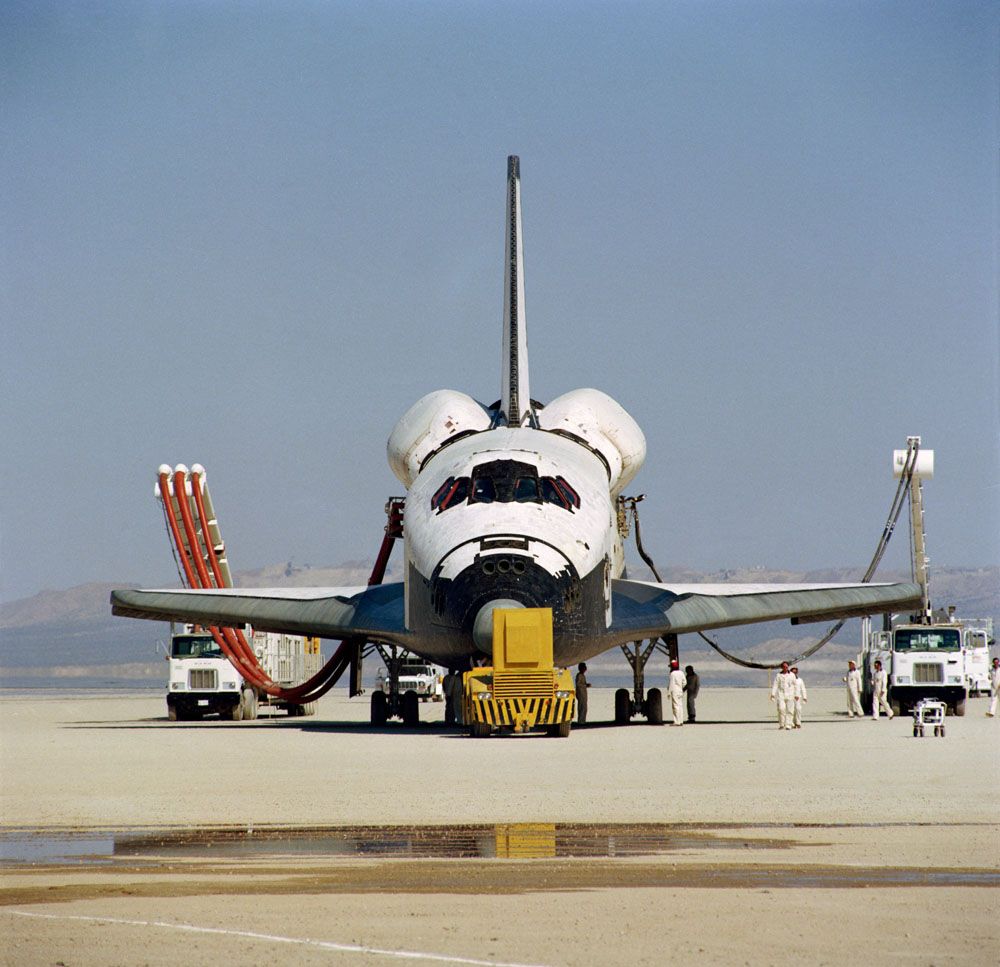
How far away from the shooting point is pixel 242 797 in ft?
39.5

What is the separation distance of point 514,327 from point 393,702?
7119 millimetres

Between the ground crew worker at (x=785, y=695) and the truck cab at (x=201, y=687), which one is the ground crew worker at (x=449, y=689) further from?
the truck cab at (x=201, y=687)

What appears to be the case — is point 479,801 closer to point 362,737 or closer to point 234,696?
point 362,737

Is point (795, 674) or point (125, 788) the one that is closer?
point (125, 788)

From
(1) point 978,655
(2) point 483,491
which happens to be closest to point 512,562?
(2) point 483,491

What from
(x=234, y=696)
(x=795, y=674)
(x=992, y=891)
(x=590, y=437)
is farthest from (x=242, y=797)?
(x=234, y=696)

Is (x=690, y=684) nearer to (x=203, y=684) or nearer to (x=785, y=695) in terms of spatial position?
(x=785, y=695)

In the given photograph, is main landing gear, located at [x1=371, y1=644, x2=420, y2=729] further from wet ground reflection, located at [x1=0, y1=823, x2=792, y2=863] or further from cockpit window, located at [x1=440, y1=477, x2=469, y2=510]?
wet ground reflection, located at [x1=0, y1=823, x2=792, y2=863]

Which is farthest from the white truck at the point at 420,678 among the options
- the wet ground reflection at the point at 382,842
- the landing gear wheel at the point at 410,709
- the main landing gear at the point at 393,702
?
the wet ground reflection at the point at 382,842

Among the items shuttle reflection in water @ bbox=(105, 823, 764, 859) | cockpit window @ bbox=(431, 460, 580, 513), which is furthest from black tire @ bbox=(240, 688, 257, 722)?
shuttle reflection in water @ bbox=(105, 823, 764, 859)

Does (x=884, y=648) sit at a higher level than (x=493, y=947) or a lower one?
higher

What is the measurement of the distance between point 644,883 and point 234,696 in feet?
80.1

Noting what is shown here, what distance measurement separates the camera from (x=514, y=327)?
2920cm

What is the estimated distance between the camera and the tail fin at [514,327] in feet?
89.7
